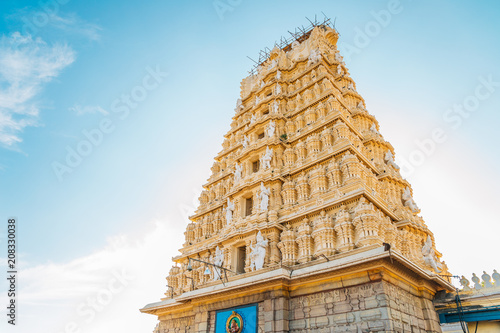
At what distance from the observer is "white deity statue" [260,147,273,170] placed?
65.2 feet

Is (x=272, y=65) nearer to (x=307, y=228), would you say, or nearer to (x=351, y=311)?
(x=307, y=228)

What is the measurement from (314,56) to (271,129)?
7167 millimetres

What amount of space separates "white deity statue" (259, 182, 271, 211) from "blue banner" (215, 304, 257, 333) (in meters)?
5.34

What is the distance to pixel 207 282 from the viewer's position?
59.1 feet

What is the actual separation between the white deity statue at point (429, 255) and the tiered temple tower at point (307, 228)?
0.05 metres

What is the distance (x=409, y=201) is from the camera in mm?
19125

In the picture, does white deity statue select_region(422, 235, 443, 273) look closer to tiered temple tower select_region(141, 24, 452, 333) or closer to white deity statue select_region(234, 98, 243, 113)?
tiered temple tower select_region(141, 24, 452, 333)

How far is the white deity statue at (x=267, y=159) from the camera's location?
19862 millimetres

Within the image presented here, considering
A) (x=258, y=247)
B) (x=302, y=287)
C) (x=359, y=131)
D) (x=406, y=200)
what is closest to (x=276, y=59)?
(x=359, y=131)

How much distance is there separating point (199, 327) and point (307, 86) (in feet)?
52.6

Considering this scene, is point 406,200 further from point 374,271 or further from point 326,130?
point 374,271

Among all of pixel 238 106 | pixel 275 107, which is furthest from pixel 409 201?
pixel 238 106

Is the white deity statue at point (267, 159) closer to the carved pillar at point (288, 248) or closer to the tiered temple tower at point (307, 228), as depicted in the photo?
the tiered temple tower at point (307, 228)

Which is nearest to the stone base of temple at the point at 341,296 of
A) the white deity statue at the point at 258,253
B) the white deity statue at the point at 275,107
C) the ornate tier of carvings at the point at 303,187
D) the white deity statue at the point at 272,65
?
the ornate tier of carvings at the point at 303,187
